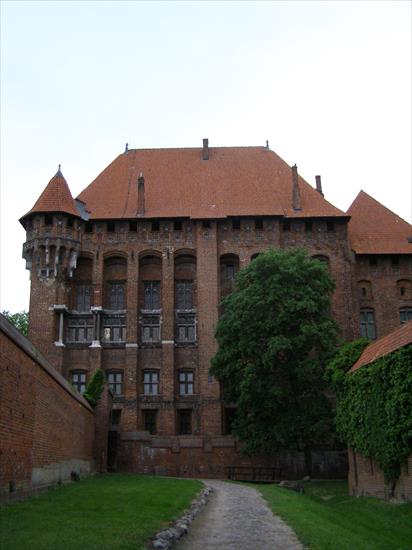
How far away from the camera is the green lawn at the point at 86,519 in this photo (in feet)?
25.4

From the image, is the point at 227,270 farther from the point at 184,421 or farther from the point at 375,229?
the point at 375,229

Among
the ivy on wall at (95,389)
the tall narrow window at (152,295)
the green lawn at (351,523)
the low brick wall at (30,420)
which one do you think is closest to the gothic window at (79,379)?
the tall narrow window at (152,295)

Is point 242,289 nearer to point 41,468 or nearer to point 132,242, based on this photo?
point 132,242

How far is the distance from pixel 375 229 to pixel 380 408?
23665 mm

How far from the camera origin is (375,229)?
4038 cm

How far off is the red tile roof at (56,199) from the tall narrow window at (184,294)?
7363mm

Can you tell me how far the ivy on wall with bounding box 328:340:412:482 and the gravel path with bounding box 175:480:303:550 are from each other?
4.24 m

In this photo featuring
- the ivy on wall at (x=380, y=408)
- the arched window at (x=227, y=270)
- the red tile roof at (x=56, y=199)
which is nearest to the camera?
the ivy on wall at (x=380, y=408)

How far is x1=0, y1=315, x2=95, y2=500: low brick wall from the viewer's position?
39.1 ft

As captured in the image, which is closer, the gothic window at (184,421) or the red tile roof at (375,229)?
the gothic window at (184,421)

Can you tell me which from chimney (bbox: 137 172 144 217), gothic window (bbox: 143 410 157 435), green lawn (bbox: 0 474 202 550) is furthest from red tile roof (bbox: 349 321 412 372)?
chimney (bbox: 137 172 144 217)

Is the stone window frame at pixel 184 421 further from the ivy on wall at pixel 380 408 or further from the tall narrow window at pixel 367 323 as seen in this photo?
Result: the ivy on wall at pixel 380 408

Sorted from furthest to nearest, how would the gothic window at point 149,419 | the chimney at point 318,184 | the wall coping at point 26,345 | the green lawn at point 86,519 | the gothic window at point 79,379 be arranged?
the chimney at point 318,184, the gothic window at point 79,379, the gothic window at point 149,419, the wall coping at point 26,345, the green lawn at point 86,519

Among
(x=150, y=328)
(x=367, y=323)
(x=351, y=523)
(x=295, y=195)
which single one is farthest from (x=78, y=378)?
(x=351, y=523)
